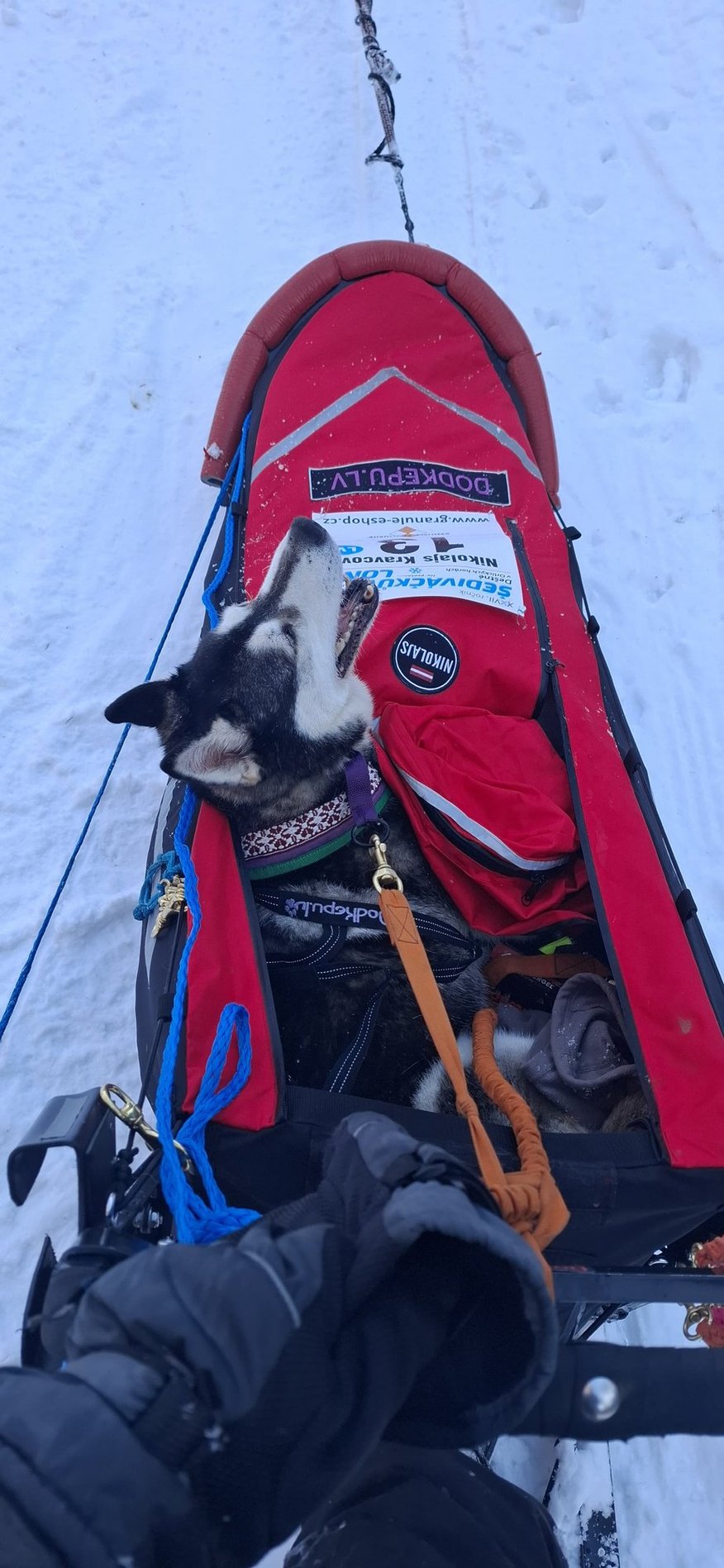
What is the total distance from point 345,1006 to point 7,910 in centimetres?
131

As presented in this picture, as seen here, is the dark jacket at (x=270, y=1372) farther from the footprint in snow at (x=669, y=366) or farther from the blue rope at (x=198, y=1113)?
the footprint in snow at (x=669, y=366)

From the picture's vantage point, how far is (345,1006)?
2256mm

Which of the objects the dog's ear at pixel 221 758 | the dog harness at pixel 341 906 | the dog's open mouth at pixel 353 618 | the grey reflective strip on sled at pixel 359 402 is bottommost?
the dog harness at pixel 341 906

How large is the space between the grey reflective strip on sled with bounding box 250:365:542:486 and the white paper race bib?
0.36 m

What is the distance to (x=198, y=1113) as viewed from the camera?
1.75m

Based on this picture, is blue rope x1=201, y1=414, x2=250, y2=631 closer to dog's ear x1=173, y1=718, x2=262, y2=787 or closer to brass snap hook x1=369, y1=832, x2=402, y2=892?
dog's ear x1=173, y1=718, x2=262, y2=787

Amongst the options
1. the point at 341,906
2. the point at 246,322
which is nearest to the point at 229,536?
the point at 341,906

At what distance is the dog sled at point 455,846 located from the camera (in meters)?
1.60

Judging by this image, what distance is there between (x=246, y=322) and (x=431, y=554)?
8.23ft

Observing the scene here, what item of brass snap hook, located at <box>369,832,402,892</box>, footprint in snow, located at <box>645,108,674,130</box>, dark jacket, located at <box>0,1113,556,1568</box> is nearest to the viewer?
dark jacket, located at <box>0,1113,556,1568</box>

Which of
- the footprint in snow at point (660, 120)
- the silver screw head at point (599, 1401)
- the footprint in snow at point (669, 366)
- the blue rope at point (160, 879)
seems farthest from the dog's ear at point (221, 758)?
the footprint in snow at point (660, 120)

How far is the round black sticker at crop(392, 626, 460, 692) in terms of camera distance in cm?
283

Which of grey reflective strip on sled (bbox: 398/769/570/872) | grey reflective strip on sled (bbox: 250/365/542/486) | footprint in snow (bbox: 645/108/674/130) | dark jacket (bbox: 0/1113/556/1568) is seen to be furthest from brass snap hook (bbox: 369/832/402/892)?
footprint in snow (bbox: 645/108/674/130)

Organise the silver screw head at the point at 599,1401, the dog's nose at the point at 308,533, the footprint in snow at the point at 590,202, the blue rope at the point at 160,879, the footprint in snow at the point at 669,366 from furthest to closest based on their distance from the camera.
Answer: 1. the footprint in snow at the point at 590,202
2. the footprint in snow at the point at 669,366
3. the dog's nose at the point at 308,533
4. the blue rope at the point at 160,879
5. the silver screw head at the point at 599,1401
